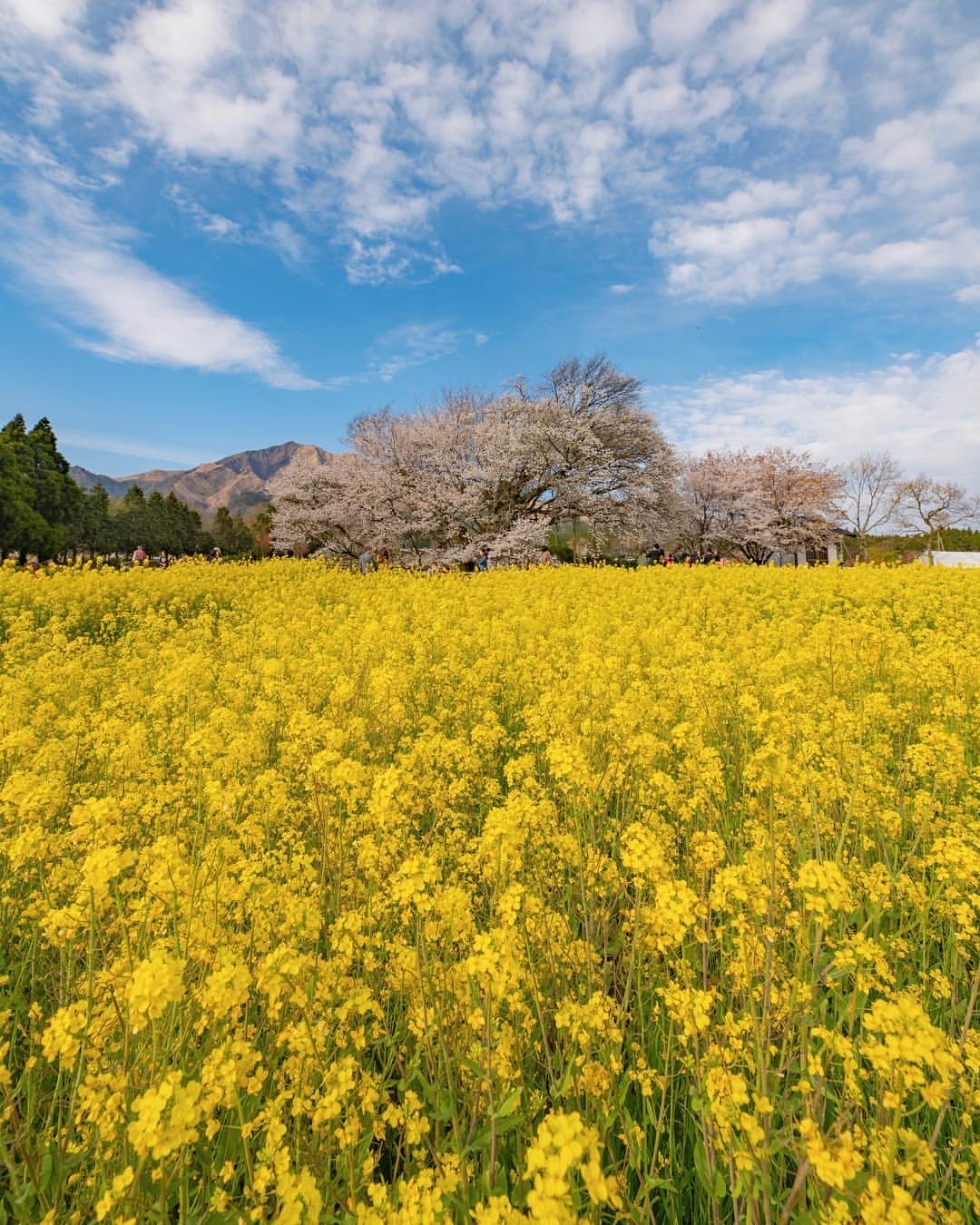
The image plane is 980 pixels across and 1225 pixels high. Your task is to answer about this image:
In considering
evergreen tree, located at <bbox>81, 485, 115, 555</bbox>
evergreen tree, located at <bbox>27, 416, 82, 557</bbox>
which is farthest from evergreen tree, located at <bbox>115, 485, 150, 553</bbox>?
evergreen tree, located at <bbox>27, 416, 82, 557</bbox>

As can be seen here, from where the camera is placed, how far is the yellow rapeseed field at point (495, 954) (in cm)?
167

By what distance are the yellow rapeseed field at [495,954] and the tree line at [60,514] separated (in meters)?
30.3

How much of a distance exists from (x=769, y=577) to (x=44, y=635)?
16101mm

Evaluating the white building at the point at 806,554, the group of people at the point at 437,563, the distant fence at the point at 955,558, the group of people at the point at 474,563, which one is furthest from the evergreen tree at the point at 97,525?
the distant fence at the point at 955,558

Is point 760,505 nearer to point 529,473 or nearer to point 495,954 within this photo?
point 529,473

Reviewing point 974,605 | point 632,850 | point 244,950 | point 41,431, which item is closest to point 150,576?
point 244,950

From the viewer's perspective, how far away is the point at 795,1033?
7.80 ft

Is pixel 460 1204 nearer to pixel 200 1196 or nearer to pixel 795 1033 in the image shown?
pixel 200 1196

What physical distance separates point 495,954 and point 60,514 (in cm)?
5729

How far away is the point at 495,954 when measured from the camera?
1768 mm

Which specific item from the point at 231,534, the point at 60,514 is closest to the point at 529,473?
the point at 60,514

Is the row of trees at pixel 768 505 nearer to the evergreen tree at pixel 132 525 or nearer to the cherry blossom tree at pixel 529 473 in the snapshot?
the cherry blossom tree at pixel 529 473

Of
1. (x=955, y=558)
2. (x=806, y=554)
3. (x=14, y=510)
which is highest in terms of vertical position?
(x=14, y=510)

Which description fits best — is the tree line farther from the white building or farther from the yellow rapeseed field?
the white building
